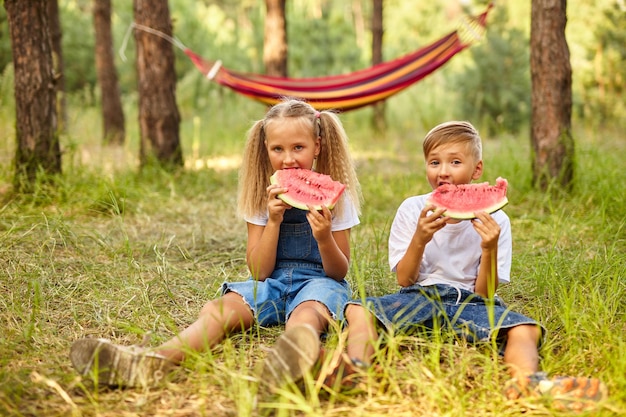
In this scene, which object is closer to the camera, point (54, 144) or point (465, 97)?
point (54, 144)

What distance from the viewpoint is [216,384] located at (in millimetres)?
2178

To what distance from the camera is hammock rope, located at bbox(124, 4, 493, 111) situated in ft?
20.3

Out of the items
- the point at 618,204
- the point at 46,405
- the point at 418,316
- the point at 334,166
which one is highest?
the point at 334,166

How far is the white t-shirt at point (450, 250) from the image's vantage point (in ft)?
8.49

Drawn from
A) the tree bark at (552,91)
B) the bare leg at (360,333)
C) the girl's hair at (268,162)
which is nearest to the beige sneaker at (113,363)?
the bare leg at (360,333)

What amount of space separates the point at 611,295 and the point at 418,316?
3.01 ft

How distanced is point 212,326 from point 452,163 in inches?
44.8

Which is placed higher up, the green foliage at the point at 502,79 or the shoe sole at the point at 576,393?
the green foliage at the point at 502,79

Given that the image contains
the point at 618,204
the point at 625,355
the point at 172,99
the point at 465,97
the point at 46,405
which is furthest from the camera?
the point at 465,97

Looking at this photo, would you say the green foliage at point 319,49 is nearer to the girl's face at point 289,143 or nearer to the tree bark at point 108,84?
the tree bark at point 108,84

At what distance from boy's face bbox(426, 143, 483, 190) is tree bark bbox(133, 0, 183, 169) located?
3924mm

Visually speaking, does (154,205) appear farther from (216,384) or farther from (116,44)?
(116,44)

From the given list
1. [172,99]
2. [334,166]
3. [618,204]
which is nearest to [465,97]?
[172,99]

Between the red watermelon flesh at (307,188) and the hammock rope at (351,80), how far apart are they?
3.52 m
